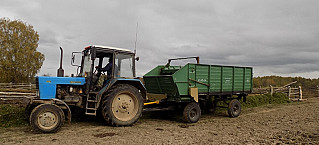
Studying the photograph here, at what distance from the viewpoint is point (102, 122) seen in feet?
26.0

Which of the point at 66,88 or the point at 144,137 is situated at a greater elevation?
the point at 66,88

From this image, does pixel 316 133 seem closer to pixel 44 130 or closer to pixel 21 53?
pixel 44 130

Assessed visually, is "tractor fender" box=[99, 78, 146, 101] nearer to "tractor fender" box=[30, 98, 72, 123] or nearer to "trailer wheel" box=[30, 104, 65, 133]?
"tractor fender" box=[30, 98, 72, 123]

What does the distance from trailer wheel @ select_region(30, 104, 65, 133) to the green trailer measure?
11.4 ft

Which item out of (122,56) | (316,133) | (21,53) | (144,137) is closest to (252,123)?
(316,133)

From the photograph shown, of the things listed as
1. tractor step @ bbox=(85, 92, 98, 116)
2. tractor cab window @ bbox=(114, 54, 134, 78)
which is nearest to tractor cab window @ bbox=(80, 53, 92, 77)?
tractor step @ bbox=(85, 92, 98, 116)

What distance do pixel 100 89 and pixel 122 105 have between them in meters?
0.86

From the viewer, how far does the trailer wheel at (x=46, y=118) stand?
597 centimetres

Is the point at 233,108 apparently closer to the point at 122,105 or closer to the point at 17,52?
the point at 122,105

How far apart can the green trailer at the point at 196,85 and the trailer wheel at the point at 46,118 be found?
3472 millimetres

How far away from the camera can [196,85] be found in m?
8.78

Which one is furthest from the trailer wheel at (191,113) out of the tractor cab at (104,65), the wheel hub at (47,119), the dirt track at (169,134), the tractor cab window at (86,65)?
the wheel hub at (47,119)

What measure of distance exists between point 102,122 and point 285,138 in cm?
551

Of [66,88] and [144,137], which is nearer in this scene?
[144,137]
